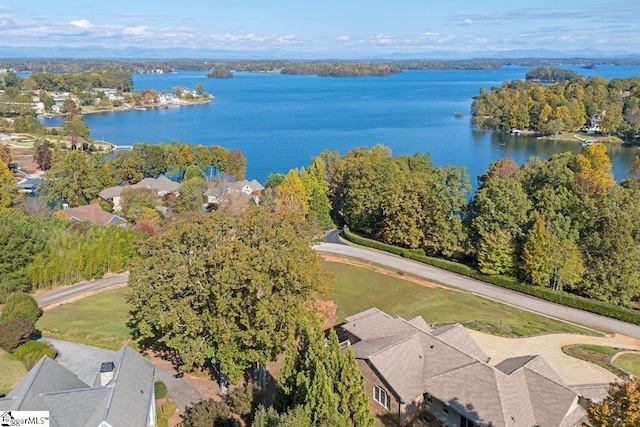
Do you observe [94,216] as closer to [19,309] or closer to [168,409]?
[19,309]

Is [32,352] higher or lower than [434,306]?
higher

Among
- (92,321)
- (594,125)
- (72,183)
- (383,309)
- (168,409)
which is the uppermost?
(594,125)

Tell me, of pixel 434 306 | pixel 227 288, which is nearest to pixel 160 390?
pixel 227 288

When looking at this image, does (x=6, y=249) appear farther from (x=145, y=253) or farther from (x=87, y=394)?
(x=87, y=394)

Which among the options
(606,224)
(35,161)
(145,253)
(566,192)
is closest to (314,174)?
(566,192)

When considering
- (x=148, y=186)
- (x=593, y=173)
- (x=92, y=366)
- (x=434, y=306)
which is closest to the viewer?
(x=92, y=366)

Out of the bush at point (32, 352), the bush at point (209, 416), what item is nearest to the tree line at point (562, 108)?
the bush at point (209, 416)
